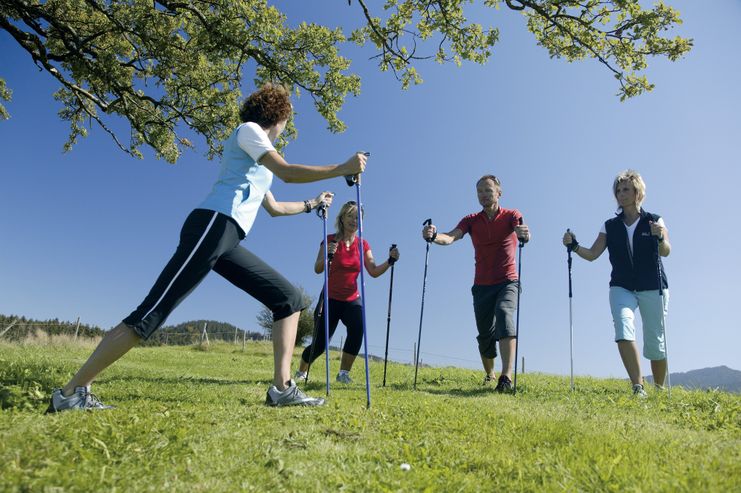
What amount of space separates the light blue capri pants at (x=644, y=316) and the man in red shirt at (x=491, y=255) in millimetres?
1433

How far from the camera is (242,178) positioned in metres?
4.51

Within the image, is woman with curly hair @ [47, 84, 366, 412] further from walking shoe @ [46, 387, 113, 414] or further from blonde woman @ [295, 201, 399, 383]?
blonde woman @ [295, 201, 399, 383]

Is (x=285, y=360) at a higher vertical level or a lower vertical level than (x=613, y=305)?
lower

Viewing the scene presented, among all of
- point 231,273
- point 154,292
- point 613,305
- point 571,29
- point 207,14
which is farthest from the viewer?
point 207,14

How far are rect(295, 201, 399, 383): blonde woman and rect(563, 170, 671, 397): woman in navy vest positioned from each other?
11.3 feet

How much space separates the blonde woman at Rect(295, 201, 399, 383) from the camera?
8.31 metres

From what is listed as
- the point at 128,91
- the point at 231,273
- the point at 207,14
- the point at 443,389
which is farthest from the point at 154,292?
the point at 128,91

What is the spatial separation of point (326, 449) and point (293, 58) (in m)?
10.5

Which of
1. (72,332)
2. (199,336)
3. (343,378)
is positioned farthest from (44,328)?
(343,378)

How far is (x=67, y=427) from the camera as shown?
306cm

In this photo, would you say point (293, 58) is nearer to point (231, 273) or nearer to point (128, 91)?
point (128, 91)

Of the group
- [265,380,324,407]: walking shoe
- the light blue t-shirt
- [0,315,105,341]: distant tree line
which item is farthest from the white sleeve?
[0,315,105,341]: distant tree line

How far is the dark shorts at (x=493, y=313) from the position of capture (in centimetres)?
716

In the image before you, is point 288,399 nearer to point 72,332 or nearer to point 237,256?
point 237,256
